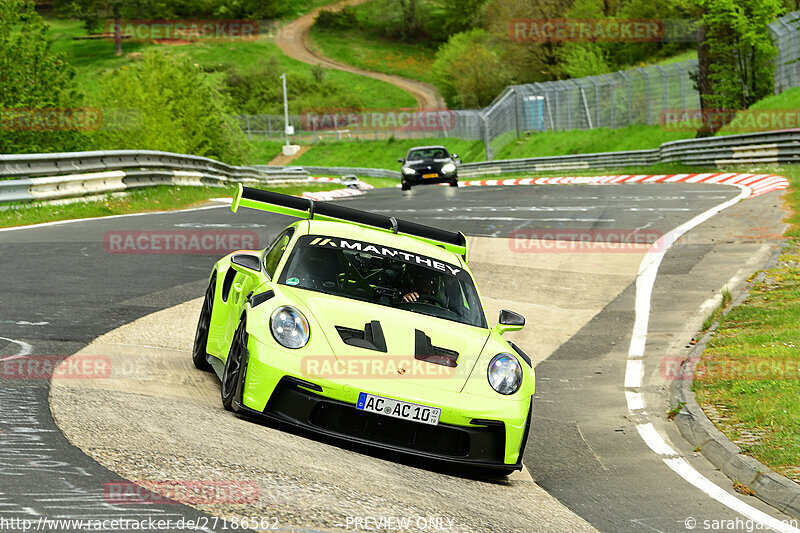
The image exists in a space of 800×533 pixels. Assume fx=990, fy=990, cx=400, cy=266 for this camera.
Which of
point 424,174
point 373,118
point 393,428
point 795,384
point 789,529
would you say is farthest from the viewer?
point 373,118

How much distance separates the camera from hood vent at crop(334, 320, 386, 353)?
6.54 metres

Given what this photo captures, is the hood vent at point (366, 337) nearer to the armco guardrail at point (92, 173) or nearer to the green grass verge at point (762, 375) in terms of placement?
the green grass verge at point (762, 375)

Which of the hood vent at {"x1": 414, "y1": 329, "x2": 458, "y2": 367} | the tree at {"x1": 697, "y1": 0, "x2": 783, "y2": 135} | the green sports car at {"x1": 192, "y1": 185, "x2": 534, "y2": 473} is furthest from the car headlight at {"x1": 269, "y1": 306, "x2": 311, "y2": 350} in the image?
the tree at {"x1": 697, "y1": 0, "x2": 783, "y2": 135}

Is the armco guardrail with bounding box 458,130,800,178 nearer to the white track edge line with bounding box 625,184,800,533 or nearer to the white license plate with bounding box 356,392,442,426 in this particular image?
the white track edge line with bounding box 625,184,800,533

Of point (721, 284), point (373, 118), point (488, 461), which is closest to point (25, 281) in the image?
point (488, 461)

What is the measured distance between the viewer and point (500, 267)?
15.9 metres

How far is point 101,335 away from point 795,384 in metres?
6.18

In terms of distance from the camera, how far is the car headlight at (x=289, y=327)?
6.47 metres

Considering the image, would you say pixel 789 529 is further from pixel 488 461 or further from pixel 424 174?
pixel 424 174

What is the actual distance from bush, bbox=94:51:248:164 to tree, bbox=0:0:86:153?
4683 mm

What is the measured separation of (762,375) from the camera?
9148mm

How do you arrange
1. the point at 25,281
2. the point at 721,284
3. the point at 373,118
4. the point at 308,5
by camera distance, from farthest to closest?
the point at 308,5 → the point at 373,118 → the point at 721,284 → the point at 25,281

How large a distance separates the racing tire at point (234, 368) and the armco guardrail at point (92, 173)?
544 inches

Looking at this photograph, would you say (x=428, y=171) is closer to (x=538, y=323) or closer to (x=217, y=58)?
(x=538, y=323)
